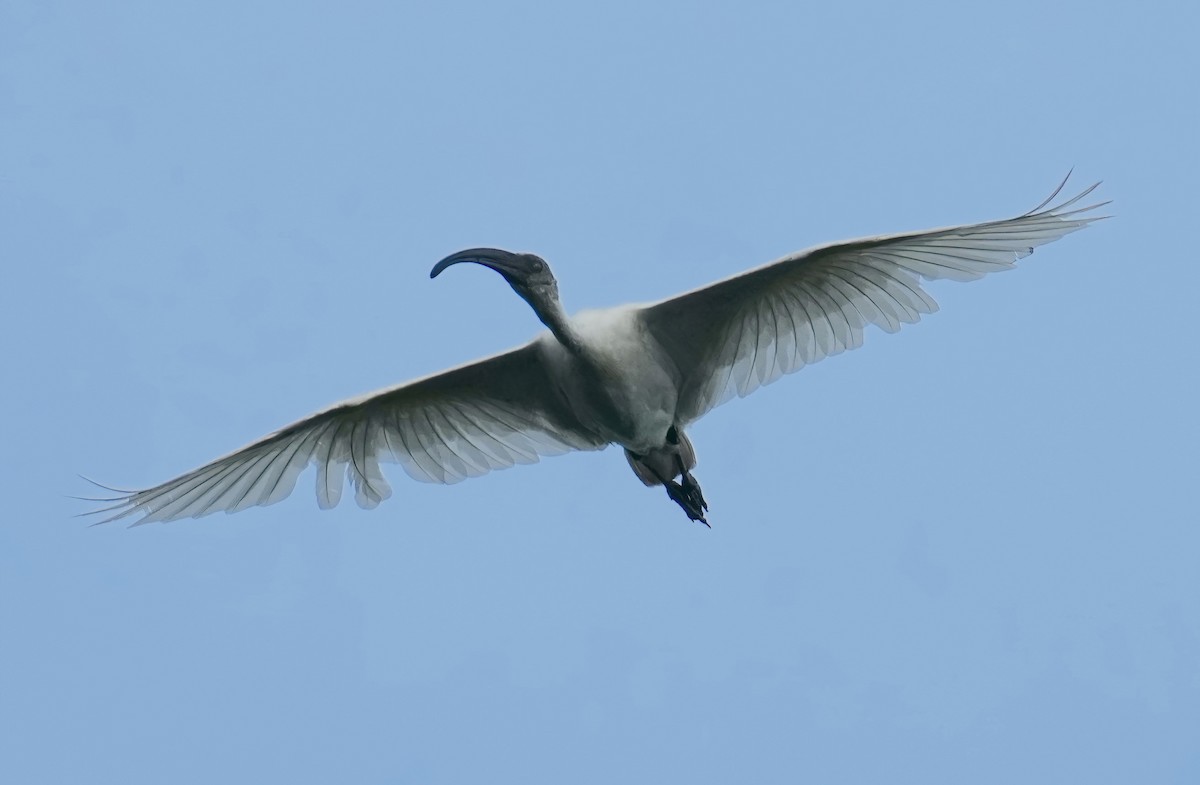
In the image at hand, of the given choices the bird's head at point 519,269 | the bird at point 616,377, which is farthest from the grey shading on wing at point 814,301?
the bird's head at point 519,269

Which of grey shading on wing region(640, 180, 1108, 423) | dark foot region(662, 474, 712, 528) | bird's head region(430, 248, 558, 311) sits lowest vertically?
dark foot region(662, 474, 712, 528)

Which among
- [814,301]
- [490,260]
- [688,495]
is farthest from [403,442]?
[814,301]

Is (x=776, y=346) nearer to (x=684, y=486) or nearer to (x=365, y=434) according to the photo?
(x=684, y=486)

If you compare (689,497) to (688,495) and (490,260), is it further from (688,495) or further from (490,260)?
(490,260)

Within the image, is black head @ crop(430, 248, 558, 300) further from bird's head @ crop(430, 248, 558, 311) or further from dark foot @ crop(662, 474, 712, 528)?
dark foot @ crop(662, 474, 712, 528)

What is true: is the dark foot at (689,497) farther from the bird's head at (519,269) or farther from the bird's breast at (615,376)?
the bird's head at (519,269)

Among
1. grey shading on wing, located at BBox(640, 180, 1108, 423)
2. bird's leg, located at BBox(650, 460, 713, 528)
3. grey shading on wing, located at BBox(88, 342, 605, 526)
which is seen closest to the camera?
grey shading on wing, located at BBox(640, 180, 1108, 423)

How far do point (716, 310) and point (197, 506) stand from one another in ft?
14.1

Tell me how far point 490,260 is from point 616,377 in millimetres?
1269

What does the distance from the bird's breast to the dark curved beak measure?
603 mm

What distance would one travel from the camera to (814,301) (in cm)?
1455

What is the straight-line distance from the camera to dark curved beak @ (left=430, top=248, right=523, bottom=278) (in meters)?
14.3

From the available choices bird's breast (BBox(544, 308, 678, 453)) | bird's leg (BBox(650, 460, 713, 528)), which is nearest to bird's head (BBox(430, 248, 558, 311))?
bird's breast (BBox(544, 308, 678, 453))

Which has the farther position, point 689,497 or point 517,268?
point 689,497
